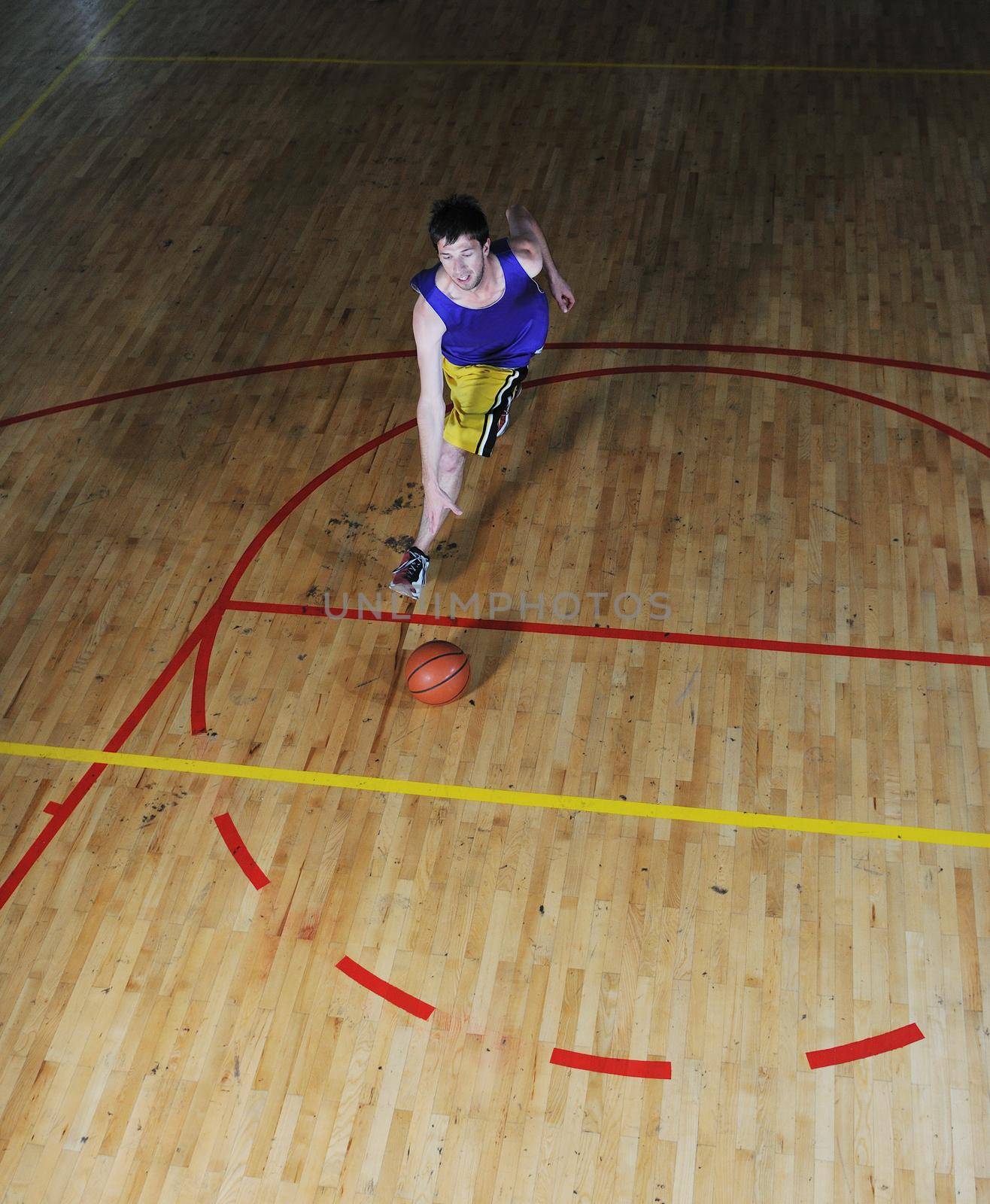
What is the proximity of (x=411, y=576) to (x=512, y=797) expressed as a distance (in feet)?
4.09

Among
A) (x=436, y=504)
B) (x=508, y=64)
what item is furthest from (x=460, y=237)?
(x=508, y=64)

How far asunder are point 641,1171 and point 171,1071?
5.42ft

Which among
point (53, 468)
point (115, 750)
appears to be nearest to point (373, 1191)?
point (115, 750)

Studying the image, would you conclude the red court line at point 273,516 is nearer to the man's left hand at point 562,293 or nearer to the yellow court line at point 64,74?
the man's left hand at point 562,293

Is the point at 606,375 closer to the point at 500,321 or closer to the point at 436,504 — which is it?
the point at 500,321

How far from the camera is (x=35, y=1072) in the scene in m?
4.03

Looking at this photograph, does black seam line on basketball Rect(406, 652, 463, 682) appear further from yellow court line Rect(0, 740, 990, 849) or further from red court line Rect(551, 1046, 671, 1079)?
red court line Rect(551, 1046, 671, 1079)

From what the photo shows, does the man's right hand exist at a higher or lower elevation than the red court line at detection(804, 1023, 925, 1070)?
higher

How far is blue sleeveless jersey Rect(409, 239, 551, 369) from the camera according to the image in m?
4.74

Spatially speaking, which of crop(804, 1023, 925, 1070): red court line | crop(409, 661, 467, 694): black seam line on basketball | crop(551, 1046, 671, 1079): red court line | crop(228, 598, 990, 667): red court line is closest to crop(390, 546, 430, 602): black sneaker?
crop(228, 598, 990, 667): red court line

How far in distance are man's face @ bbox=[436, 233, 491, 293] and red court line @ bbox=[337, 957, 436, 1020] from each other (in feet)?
8.59

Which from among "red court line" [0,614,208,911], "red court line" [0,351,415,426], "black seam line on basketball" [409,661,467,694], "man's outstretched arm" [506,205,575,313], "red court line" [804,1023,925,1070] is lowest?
"red court line" [804,1023,925,1070]

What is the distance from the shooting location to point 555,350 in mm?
6539

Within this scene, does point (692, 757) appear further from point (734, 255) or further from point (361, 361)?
point (734, 255)
